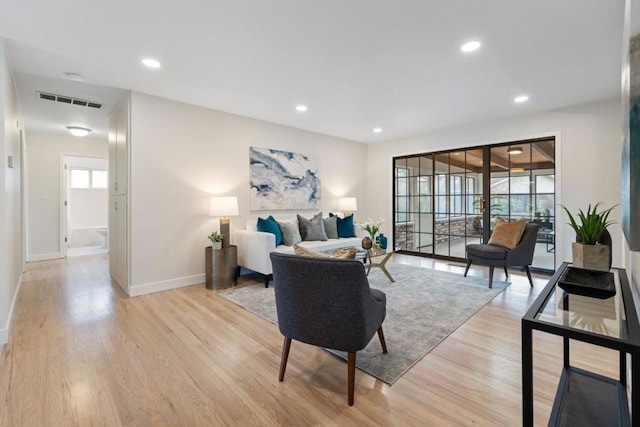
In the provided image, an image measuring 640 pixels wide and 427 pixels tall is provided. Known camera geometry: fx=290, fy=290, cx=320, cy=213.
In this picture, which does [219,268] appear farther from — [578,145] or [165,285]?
[578,145]

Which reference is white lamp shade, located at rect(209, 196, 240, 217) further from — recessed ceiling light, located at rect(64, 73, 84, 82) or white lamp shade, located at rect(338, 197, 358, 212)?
white lamp shade, located at rect(338, 197, 358, 212)

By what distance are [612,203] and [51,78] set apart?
6830 mm

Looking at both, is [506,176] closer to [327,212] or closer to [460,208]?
[460,208]

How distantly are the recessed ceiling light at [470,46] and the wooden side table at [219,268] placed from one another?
3.36 meters

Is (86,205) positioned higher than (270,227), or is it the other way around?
(86,205)

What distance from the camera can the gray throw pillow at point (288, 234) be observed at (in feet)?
14.1

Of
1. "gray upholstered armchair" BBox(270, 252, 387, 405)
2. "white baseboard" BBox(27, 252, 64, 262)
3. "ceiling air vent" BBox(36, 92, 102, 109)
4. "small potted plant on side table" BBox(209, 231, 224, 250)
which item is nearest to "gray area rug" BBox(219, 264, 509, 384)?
"gray upholstered armchair" BBox(270, 252, 387, 405)

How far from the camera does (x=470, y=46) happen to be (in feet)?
Answer: 8.10

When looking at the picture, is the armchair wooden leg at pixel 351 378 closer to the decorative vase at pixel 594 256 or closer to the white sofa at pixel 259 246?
the decorative vase at pixel 594 256

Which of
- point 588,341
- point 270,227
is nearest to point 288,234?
A: point 270,227

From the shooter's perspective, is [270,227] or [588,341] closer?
[588,341]

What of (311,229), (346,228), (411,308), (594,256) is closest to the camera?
(594,256)

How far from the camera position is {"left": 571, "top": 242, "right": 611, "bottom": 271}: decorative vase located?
167cm

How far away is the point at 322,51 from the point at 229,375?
2625mm
